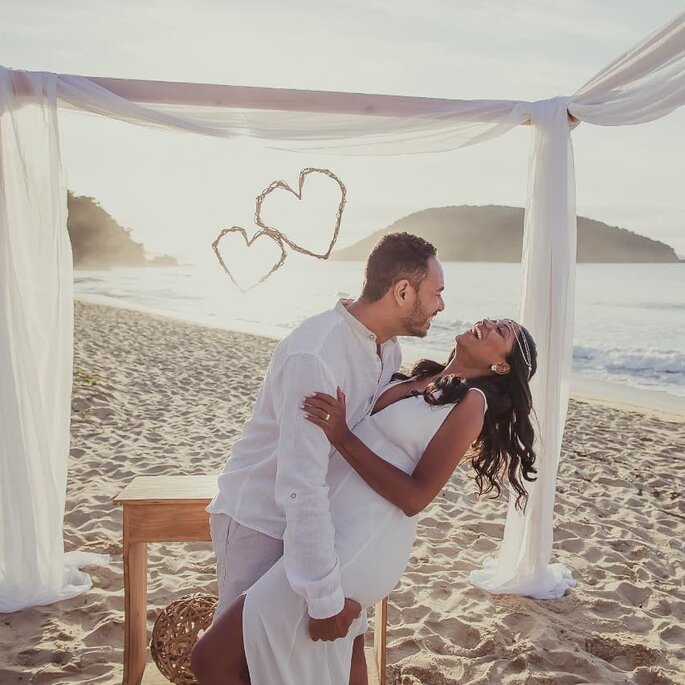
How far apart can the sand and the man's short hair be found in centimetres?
163

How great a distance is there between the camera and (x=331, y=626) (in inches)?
71.2

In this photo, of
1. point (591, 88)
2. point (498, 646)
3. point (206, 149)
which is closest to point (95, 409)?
point (206, 149)

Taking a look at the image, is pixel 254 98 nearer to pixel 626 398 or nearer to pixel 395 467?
pixel 395 467

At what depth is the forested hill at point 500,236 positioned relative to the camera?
4556cm

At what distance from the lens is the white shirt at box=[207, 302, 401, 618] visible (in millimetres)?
1776

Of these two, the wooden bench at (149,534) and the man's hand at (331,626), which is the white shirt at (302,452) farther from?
the wooden bench at (149,534)

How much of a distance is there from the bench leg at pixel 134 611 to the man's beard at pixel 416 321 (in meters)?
1.31

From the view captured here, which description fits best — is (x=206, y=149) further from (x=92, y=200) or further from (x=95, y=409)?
(x=92, y=200)

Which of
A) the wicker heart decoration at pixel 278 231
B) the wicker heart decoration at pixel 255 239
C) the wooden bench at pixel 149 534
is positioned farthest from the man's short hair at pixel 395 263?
the wooden bench at pixel 149 534

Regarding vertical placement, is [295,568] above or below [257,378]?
above

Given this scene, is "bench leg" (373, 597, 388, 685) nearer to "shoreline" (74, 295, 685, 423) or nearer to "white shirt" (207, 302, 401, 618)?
"white shirt" (207, 302, 401, 618)

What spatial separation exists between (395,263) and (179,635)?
60.8 inches

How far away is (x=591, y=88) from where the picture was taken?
→ 305 cm

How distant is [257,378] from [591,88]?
22.8 feet
